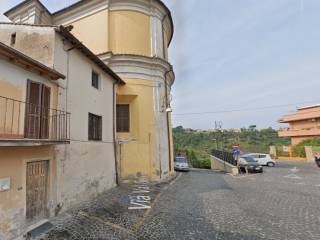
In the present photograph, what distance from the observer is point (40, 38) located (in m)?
7.52

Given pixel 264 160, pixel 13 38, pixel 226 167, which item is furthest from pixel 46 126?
pixel 264 160

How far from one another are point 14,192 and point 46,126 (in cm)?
214

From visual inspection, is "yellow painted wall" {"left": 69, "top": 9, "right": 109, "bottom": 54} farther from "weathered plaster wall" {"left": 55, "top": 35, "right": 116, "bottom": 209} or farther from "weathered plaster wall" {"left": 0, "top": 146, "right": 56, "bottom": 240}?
"weathered plaster wall" {"left": 0, "top": 146, "right": 56, "bottom": 240}

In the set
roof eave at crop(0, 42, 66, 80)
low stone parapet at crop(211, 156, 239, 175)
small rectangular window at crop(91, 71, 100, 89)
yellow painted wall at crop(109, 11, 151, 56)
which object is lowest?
low stone parapet at crop(211, 156, 239, 175)

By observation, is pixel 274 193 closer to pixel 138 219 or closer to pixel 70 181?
pixel 138 219

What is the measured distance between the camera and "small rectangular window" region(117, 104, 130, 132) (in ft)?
46.5

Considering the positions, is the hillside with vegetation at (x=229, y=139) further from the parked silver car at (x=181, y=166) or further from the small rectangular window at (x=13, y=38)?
the small rectangular window at (x=13, y=38)

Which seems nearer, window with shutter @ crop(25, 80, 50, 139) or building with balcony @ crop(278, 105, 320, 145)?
window with shutter @ crop(25, 80, 50, 139)

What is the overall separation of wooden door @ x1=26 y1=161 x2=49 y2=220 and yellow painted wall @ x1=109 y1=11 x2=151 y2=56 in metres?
10.1

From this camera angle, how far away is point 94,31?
48.4ft

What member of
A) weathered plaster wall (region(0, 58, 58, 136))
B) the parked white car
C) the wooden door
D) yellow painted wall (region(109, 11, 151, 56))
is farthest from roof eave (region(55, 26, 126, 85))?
the parked white car

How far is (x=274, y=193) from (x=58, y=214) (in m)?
10.4

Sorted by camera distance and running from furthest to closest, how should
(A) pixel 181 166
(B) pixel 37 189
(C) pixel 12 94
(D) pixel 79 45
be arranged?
1. (A) pixel 181 166
2. (D) pixel 79 45
3. (B) pixel 37 189
4. (C) pixel 12 94

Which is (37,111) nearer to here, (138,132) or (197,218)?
(197,218)
